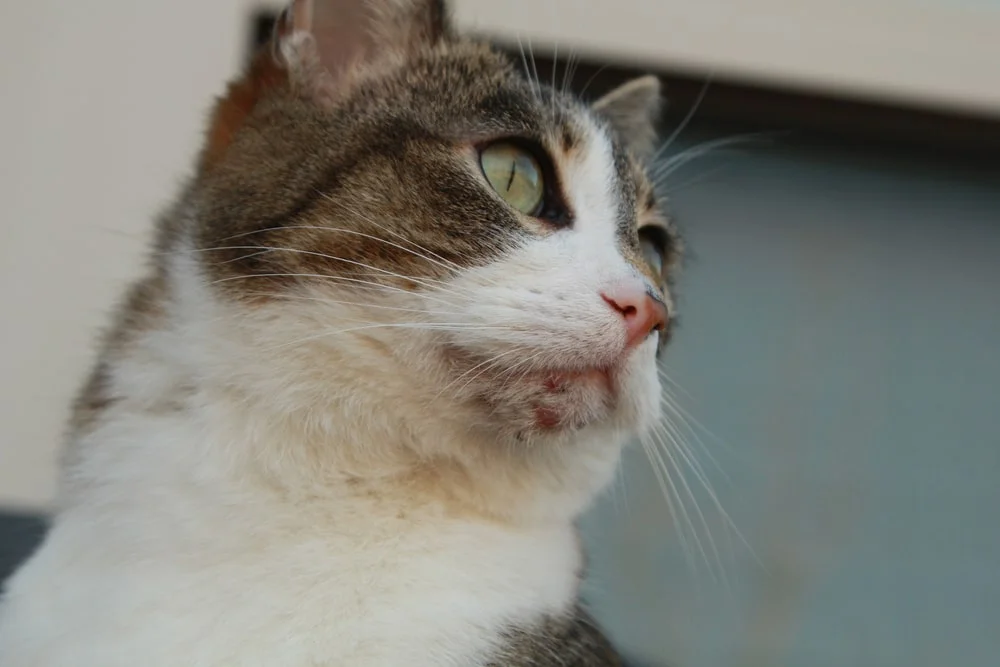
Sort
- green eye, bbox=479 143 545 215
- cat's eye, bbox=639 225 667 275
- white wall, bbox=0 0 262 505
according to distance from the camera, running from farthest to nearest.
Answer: white wall, bbox=0 0 262 505 < cat's eye, bbox=639 225 667 275 < green eye, bbox=479 143 545 215

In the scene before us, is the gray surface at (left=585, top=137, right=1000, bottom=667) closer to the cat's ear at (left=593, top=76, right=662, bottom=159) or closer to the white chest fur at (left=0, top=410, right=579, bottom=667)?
the cat's ear at (left=593, top=76, right=662, bottom=159)

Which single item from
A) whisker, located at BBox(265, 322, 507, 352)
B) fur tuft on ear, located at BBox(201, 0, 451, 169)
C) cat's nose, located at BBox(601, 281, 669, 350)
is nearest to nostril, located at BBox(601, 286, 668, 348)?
cat's nose, located at BBox(601, 281, 669, 350)

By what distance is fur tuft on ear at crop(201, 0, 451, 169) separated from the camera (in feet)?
2.71

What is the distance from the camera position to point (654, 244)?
1019mm

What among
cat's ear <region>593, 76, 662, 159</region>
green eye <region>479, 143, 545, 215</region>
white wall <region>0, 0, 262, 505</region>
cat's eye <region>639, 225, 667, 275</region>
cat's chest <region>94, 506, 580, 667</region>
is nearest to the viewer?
cat's chest <region>94, 506, 580, 667</region>

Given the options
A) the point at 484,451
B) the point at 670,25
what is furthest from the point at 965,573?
the point at 484,451

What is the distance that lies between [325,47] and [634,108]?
1.71ft

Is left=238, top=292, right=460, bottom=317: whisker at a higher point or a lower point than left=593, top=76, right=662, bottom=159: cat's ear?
lower

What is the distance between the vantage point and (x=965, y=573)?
1800 millimetres

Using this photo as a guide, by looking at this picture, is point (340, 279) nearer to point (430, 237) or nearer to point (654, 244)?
point (430, 237)

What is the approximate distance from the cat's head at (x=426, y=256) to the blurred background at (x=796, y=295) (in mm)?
927

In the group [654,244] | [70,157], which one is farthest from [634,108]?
[70,157]

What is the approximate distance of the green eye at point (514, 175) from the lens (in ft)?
2.57

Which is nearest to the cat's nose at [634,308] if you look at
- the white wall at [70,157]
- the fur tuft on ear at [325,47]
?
the fur tuft on ear at [325,47]
